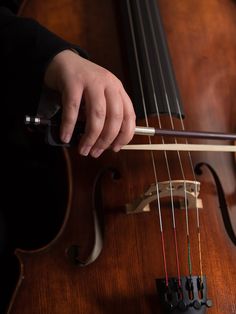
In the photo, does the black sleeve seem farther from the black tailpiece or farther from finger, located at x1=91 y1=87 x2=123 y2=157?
the black tailpiece

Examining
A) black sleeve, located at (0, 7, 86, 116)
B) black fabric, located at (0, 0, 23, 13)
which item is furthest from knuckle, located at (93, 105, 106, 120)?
black fabric, located at (0, 0, 23, 13)

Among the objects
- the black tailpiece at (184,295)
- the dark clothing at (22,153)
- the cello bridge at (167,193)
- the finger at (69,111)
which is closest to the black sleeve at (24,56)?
the dark clothing at (22,153)

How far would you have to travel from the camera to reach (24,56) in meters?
0.65

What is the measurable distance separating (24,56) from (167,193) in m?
0.35

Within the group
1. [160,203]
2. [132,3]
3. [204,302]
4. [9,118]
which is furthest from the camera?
[132,3]

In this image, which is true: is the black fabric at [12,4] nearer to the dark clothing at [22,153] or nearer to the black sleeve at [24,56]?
the dark clothing at [22,153]

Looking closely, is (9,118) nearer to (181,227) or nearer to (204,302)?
(181,227)

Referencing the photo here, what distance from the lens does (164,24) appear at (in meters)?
0.91

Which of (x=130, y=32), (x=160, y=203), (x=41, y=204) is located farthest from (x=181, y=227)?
(x=130, y=32)

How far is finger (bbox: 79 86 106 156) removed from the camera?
20.3 inches

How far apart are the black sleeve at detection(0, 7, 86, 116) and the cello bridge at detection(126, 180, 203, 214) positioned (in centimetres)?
25

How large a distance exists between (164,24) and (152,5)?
55mm

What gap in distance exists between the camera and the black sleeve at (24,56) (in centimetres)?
61

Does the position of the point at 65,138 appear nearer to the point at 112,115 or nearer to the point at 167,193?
the point at 112,115
